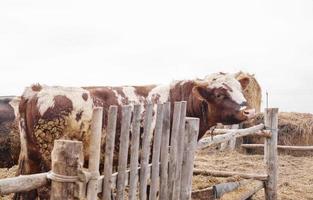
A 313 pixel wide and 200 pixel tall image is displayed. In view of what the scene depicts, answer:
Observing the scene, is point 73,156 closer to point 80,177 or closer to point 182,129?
point 80,177

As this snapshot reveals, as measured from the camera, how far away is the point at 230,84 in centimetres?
604

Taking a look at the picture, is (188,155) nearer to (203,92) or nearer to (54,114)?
(54,114)

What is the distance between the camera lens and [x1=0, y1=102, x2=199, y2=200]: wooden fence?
250cm

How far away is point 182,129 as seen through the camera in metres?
4.01

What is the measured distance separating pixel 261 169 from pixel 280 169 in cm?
61

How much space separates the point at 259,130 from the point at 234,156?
5.85 m

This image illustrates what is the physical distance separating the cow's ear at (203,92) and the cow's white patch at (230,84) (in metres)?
0.09

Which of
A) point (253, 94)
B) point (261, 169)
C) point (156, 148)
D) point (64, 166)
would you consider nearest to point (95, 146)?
point (64, 166)

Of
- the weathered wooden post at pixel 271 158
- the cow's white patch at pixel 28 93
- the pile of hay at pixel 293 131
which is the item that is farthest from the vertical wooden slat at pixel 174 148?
the pile of hay at pixel 293 131

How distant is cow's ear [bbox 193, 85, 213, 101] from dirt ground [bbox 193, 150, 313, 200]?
136 cm

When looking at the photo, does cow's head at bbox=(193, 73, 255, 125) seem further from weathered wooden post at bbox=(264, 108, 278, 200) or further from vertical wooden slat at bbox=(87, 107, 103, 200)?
vertical wooden slat at bbox=(87, 107, 103, 200)

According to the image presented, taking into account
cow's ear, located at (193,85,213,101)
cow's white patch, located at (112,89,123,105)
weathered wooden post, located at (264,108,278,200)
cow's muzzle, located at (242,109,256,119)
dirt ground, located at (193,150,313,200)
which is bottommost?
dirt ground, located at (193,150,313,200)

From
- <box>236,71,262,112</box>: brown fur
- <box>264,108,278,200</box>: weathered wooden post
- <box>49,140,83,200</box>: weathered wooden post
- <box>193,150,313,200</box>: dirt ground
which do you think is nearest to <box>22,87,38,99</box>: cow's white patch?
<box>49,140,83,200</box>: weathered wooden post

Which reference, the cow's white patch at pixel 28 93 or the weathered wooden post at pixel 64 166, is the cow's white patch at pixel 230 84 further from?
the weathered wooden post at pixel 64 166
